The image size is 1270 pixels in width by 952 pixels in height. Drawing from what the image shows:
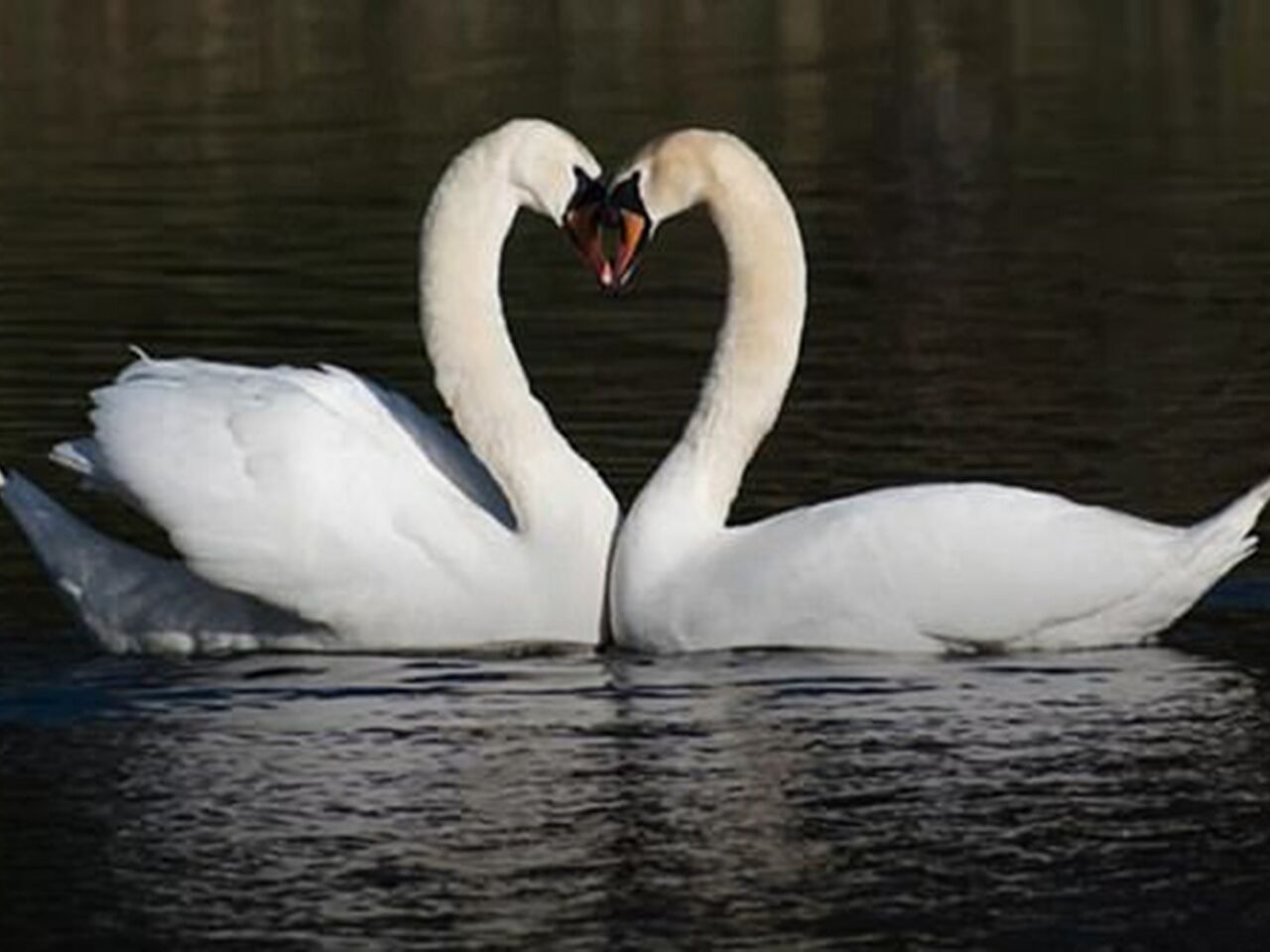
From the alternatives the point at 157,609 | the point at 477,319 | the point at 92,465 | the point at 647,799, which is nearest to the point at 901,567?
the point at 477,319

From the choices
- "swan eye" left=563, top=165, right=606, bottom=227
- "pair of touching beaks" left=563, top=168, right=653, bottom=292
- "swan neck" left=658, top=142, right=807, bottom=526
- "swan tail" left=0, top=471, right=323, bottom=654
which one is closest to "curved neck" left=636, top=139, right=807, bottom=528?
"swan neck" left=658, top=142, right=807, bottom=526

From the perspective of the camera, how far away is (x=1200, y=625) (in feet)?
44.6

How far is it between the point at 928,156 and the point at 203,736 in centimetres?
1787

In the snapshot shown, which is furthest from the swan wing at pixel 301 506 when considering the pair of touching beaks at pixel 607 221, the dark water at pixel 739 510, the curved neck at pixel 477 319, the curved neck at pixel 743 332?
the pair of touching beaks at pixel 607 221

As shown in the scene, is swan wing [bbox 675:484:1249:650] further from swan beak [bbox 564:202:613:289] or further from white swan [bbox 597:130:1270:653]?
swan beak [bbox 564:202:613:289]

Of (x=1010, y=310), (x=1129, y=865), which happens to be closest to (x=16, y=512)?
(x=1129, y=865)

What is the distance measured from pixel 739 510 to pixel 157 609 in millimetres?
2236

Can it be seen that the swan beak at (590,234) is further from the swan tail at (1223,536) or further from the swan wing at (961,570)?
the swan tail at (1223,536)

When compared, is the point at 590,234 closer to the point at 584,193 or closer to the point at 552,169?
the point at 584,193

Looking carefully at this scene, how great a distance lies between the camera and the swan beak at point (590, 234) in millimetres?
13305

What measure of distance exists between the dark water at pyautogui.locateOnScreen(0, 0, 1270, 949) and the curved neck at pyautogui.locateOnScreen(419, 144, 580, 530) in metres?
0.76

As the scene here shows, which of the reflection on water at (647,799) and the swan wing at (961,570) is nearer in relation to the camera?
the reflection on water at (647,799)

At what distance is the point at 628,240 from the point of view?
A: 529 inches

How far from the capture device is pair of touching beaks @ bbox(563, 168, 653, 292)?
1334 cm
